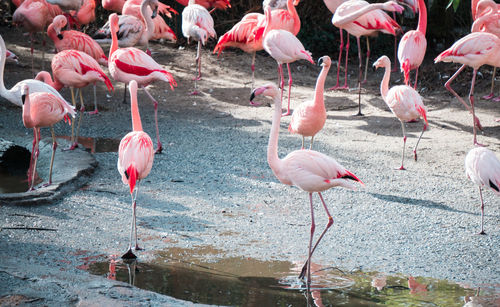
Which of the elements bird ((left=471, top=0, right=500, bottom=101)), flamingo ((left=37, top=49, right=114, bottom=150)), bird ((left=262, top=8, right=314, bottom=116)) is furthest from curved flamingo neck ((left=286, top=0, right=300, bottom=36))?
flamingo ((left=37, top=49, right=114, bottom=150))

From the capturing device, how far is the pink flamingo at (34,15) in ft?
31.0

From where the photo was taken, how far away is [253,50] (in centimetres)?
928

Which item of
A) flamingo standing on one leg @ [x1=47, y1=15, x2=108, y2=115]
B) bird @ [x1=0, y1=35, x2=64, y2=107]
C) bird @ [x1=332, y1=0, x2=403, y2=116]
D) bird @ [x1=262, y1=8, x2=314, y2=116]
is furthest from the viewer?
bird @ [x1=332, y1=0, x2=403, y2=116]

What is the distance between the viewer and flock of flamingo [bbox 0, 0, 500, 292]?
427 cm

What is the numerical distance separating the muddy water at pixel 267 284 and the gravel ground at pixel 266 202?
0.45ft

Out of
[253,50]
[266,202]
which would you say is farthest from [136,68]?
[253,50]

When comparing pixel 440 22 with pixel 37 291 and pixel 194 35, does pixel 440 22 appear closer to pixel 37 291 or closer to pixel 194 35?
pixel 194 35

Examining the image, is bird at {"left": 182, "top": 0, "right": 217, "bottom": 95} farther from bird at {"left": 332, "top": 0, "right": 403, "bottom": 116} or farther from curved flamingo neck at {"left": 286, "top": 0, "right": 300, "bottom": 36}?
bird at {"left": 332, "top": 0, "right": 403, "bottom": 116}

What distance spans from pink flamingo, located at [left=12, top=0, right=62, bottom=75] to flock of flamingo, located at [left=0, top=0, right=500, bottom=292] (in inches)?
0.6

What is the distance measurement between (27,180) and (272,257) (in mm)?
2984

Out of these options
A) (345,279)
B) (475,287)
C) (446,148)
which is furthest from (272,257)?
(446,148)

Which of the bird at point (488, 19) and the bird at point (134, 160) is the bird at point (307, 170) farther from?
the bird at point (488, 19)

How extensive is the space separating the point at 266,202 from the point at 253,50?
171 inches

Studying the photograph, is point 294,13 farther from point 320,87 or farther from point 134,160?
point 134,160
